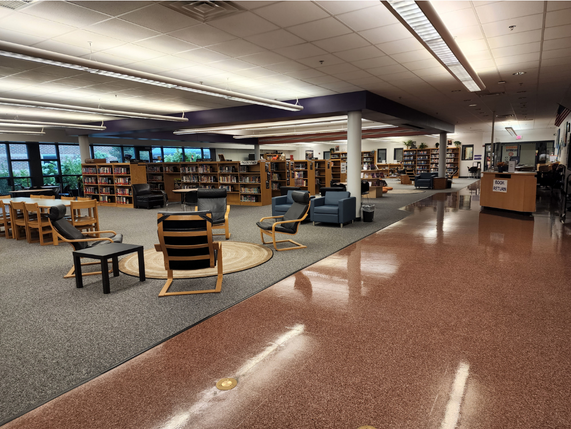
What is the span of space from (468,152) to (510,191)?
1887 cm

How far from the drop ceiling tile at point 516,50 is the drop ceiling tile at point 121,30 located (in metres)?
5.60

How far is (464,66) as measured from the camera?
6000 mm

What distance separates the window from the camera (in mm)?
26459

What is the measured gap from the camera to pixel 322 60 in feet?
20.8

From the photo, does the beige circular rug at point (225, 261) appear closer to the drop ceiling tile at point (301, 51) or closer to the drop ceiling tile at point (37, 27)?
the drop ceiling tile at point (301, 51)

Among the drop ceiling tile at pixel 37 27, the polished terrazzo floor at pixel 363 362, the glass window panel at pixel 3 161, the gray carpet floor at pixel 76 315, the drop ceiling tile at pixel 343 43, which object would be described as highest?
the drop ceiling tile at pixel 37 27

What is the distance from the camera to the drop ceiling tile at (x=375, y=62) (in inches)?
249

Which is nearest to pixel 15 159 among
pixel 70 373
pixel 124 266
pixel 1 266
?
pixel 1 266

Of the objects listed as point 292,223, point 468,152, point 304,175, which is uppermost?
point 468,152

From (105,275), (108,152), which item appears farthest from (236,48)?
(108,152)

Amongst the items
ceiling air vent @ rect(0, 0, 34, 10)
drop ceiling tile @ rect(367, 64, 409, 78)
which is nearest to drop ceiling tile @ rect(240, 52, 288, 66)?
drop ceiling tile @ rect(367, 64, 409, 78)

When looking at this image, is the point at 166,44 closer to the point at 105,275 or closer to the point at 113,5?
A: the point at 113,5

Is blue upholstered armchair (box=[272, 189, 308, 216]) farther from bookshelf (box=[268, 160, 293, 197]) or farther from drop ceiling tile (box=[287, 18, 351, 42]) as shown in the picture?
bookshelf (box=[268, 160, 293, 197])

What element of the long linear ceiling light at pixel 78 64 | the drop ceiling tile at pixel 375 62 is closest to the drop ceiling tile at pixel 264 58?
the long linear ceiling light at pixel 78 64
